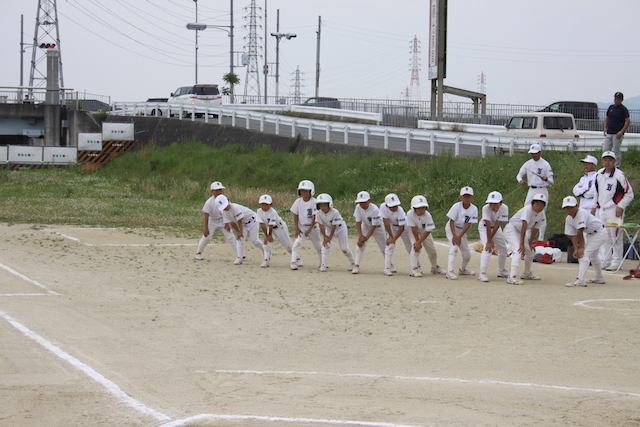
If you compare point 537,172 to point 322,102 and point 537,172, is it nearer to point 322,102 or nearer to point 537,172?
point 537,172

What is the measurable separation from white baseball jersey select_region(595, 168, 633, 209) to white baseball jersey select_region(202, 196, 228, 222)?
304 inches

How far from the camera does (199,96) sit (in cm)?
5116

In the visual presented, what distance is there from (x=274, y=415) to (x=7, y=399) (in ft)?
7.99

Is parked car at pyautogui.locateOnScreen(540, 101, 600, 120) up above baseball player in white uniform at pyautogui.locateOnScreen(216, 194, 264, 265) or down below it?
above

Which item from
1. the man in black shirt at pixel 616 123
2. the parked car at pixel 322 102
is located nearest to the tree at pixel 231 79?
the parked car at pixel 322 102

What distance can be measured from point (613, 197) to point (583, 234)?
180 cm

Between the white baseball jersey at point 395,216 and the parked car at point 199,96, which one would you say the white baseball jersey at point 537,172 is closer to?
the white baseball jersey at point 395,216

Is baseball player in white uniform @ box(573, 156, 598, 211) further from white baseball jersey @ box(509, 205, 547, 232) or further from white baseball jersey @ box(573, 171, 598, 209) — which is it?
white baseball jersey @ box(509, 205, 547, 232)

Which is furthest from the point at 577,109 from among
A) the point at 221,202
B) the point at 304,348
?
the point at 304,348

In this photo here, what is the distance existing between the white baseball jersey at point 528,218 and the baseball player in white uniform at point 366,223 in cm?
249

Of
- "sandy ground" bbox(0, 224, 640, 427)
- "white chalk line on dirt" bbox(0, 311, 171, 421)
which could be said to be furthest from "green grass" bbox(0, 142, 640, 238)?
"white chalk line on dirt" bbox(0, 311, 171, 421)

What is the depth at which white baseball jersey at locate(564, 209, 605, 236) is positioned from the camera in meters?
14.0

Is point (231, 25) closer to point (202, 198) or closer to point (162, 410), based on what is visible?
point (202, 198)

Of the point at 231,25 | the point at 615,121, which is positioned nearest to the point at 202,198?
the point at 615,121
